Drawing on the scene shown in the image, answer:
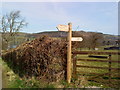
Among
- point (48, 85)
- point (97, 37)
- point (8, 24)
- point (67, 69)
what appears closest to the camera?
point (48, 85)

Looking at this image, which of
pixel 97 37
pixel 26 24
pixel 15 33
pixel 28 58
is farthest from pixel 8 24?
pixel 28 58

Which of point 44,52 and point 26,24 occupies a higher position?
point 26,24

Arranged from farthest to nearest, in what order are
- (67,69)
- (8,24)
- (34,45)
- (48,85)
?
(8,24)
(34,45)
(67,69)
(48,85)

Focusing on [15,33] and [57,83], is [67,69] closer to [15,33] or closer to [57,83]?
[57,83]

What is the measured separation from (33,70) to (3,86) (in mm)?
1299

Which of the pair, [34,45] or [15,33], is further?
[15,33]

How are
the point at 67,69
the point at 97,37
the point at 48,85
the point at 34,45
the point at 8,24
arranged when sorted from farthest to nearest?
the point at 97,37 < the point at 8,24 < the point at 34,45 < the point at 67,69 < the point at 48,85

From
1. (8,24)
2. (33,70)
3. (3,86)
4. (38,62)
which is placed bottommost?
(3,86)

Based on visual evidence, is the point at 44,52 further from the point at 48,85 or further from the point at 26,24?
the point at 26,24

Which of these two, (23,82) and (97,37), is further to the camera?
(97,37)

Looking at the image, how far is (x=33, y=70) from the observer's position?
5809mm

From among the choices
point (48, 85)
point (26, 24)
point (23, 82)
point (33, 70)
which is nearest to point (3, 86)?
point (23, 82)

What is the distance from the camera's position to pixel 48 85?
5.14 m

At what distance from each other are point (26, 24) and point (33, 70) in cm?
3048
